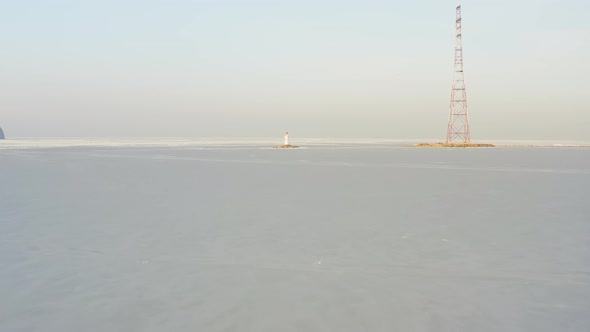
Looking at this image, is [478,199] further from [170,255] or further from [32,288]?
[32,288]

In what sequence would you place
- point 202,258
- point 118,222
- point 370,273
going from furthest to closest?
1. point 118,222
2. point 202,258
3. point 370,273

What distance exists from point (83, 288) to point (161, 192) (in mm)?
10195

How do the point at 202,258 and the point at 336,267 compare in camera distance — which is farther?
the point at 202,258

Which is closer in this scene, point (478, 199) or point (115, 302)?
point (115, 302)

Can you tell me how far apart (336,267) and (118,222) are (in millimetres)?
5846

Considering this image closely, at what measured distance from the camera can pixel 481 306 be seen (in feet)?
16.6

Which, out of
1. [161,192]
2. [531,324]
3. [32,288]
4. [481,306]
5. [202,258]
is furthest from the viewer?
[161,192]

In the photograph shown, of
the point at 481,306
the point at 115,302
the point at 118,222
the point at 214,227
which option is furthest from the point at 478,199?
the point at 115,302

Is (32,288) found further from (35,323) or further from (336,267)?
(336,267)

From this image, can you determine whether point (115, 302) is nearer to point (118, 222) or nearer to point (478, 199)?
point (118, 222)

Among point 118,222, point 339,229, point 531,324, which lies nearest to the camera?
point 531,324

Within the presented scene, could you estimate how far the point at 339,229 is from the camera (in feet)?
30.7

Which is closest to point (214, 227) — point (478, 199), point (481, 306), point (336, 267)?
point (336, 267)

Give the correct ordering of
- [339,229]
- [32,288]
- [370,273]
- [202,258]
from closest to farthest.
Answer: [32,288] → [370,273] → [202,258] → [339,229]
